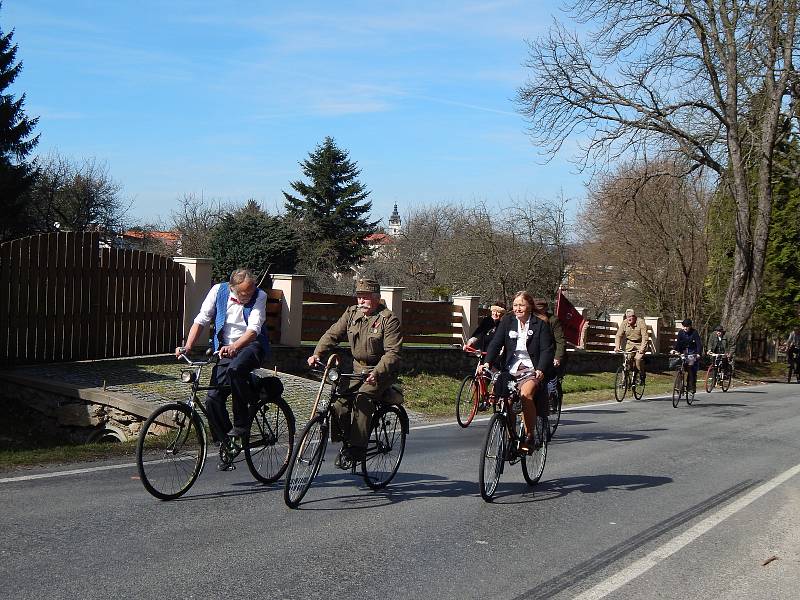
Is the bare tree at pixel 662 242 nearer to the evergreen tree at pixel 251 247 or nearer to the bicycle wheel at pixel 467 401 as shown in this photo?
the evergreen tree at pixel 251 247

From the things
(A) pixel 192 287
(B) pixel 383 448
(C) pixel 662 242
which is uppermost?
(C) pixel 662 242

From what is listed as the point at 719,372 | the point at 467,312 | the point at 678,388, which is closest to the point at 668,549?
the point at 678,388

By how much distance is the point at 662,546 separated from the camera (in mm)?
6562

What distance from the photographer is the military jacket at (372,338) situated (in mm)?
7406

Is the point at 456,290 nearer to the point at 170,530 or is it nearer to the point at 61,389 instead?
the point at 61,389

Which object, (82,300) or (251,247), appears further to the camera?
(251,247)

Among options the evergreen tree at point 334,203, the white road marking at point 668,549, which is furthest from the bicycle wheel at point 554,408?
the evergreen tree at point 334,203

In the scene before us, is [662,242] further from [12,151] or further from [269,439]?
[269,439]

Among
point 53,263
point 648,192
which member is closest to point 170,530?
point 53,263

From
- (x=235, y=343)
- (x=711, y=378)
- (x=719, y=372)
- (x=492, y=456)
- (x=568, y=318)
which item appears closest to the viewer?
(x=235, y=343)

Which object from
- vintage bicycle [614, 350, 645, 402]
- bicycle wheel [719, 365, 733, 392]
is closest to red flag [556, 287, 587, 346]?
vintage bicycle [614, 350, 645, 402]

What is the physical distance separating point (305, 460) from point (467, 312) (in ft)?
56.5

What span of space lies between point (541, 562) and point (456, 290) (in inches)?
1351

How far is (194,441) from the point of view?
23.6 feet
